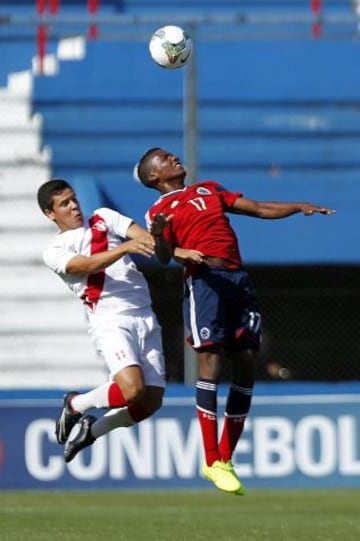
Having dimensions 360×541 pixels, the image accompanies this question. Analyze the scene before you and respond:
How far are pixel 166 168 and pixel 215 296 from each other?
3.17 feet

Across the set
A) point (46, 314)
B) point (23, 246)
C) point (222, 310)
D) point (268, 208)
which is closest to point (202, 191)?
point (268, 208)

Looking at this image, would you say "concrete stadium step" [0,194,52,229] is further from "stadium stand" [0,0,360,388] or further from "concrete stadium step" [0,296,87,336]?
"concrete stadium step" [0,296,87,336]

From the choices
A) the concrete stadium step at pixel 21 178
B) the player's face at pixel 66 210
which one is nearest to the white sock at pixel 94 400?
the player's face at pixel 66 210

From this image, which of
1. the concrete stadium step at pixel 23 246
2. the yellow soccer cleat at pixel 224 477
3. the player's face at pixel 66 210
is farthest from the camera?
the concrete stadium step at pixel 23 246

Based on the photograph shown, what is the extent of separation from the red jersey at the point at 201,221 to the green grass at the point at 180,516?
189cm

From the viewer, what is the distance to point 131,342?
9.53 metres

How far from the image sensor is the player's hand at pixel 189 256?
8.74 meters

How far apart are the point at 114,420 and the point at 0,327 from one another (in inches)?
288

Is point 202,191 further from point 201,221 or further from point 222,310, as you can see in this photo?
point 222,310

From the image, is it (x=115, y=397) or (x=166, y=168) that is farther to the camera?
(x=166, y=168)

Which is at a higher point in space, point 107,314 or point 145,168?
point 145,168

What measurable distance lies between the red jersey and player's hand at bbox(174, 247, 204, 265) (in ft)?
1.52

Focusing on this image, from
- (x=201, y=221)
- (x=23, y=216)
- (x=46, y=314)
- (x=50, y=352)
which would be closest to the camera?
(x=201, y=221)

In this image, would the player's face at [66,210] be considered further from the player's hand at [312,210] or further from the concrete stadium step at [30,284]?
the concrete stadium step at [30,284]
